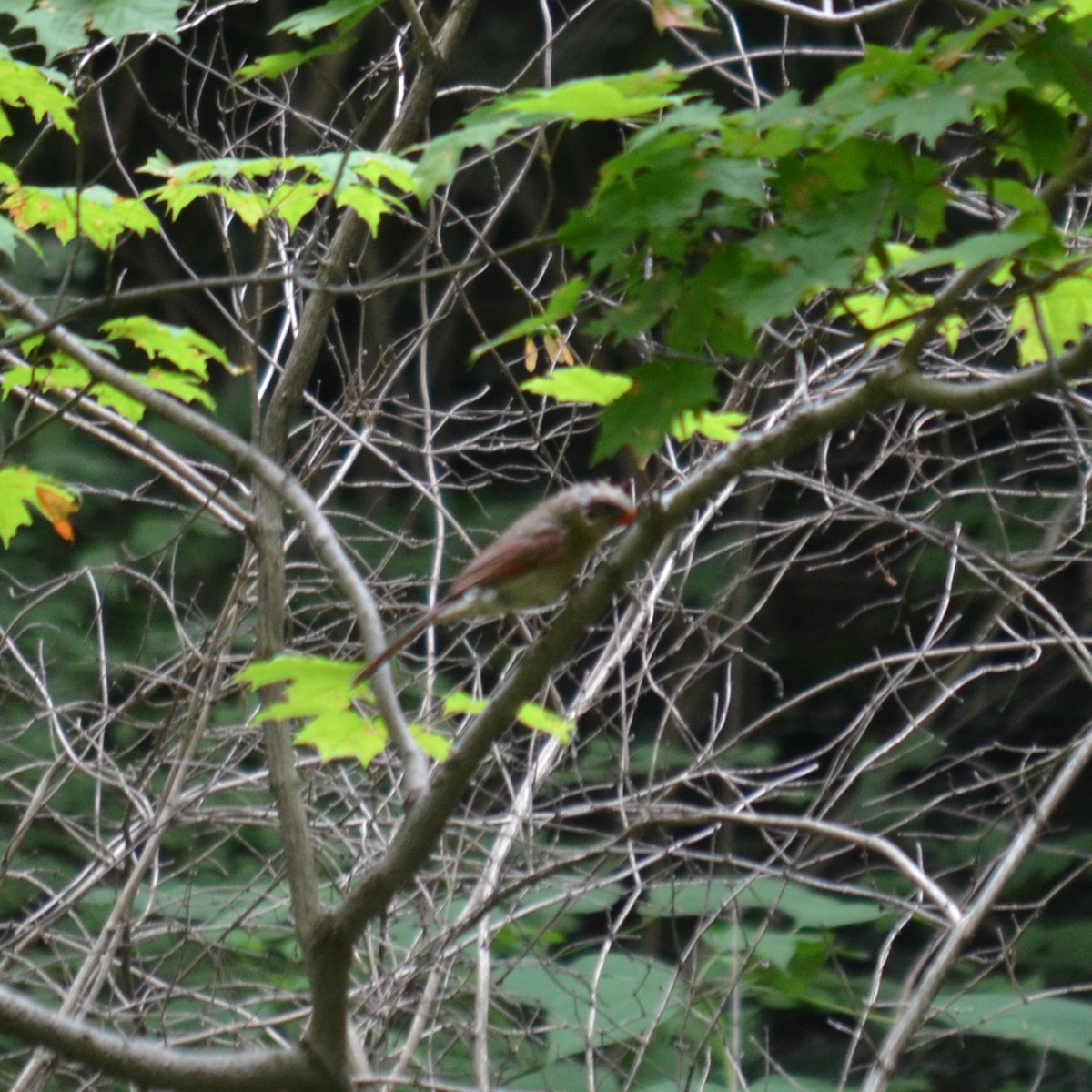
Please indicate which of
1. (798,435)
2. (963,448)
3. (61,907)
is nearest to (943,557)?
(963,448)

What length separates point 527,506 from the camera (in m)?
5.45

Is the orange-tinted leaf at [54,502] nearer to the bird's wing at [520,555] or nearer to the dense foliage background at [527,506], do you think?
the dense foliage background at [527,506]

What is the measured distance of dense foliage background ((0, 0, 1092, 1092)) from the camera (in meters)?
1.71

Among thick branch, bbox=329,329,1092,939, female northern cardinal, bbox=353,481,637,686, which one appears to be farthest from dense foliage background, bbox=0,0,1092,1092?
female northern cardinal, bbox=353,481,637,686

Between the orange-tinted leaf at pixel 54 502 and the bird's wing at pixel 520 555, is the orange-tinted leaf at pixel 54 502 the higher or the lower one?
the higher one

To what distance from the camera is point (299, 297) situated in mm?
4137

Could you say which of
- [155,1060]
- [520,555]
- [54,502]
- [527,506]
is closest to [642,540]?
[520,555]

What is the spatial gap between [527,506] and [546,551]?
298 cm

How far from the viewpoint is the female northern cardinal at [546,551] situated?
2.48 m

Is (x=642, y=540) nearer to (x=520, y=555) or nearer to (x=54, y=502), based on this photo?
(x=520, y=555)

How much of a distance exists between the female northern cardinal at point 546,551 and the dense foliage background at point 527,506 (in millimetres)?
160

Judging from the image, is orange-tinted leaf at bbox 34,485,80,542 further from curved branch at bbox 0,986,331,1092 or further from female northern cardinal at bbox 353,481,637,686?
curved branch at bbox 0,986,331,1092

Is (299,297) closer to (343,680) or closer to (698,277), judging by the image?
(343,680)

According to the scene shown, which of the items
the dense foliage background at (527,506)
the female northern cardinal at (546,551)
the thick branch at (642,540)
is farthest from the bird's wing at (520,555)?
the thick branch at (642,540)
